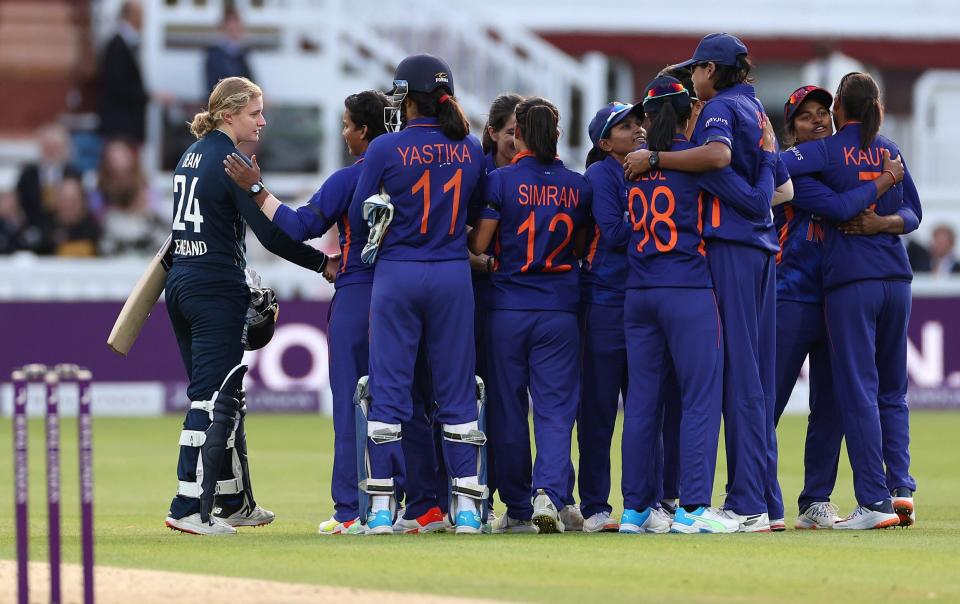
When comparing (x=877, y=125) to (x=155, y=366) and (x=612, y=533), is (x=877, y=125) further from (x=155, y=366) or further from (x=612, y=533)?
(x=155, y=366)

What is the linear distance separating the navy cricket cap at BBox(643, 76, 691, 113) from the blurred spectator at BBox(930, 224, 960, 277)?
14.0 m

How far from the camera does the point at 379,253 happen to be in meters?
9.35

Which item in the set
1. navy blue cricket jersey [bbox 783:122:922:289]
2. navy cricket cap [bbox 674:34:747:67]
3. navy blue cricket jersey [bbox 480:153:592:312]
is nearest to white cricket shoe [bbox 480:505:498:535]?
navy blue cricket jersey [bbox 480:153:592:312]

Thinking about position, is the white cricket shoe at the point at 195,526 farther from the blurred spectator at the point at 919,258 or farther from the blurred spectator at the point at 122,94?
the blurred spectator at the point at 122,94

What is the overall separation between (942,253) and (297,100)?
28.6ft

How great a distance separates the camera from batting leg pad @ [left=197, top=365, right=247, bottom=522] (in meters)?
9.30

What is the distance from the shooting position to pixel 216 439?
30.5ft

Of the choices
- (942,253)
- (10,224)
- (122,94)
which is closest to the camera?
(10,224)

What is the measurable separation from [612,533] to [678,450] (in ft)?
2.28

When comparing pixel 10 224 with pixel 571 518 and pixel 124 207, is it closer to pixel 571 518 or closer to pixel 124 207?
pixel 124 207

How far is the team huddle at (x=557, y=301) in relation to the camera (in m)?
9.29

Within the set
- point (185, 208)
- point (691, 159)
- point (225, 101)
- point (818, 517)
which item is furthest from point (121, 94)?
point (691, 159)

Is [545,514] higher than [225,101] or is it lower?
lower

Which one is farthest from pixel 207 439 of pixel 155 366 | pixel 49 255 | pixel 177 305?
pixel 49 255
